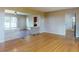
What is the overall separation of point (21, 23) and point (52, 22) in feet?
11.0

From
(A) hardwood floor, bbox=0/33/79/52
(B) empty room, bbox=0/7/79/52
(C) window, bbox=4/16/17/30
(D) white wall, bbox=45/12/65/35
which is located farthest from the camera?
(D) white wall, bbox=45/12/65/35

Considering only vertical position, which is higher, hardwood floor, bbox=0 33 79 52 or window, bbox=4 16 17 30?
window, bbox=4 16 17 30

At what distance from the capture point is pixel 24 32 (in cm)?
846

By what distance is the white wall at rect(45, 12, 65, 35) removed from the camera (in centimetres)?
905

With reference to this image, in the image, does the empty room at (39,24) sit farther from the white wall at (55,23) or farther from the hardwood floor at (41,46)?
the hardwood floor at (41,46)

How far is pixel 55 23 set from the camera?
32.6ft

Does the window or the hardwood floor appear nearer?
the hardwood floor

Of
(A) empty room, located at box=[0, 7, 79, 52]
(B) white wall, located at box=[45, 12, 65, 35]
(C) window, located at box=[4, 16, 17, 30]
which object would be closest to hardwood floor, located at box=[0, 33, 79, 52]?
(A) empty room, located at box=[0, 7, 79, 52]

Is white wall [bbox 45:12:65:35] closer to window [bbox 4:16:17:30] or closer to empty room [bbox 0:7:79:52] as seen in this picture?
empty room [bbox 0:7:79:52]

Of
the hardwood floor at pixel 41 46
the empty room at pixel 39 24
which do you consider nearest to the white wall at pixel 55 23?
the empty room at pixel 39 24
